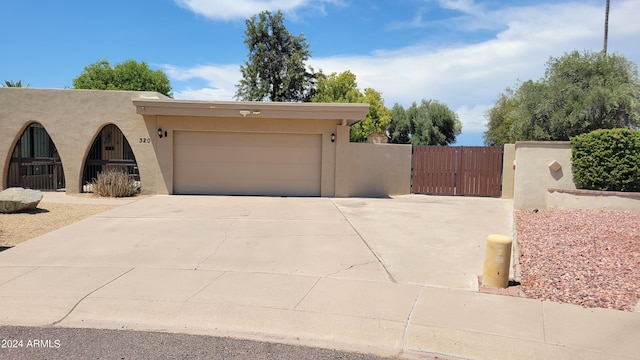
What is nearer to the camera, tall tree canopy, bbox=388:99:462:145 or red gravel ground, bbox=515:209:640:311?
red gravel ground, bbox=515:209:640:311

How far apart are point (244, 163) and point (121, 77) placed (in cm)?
2932

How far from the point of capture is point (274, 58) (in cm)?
3672

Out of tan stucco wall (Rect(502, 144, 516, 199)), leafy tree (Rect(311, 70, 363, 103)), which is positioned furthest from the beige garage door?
leafy tree (Rect(311, 70, 363, 103))

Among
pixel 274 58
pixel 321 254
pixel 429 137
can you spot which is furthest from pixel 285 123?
pixel 429 137

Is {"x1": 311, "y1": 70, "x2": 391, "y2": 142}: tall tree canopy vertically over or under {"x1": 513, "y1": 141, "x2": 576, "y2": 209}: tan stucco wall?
over

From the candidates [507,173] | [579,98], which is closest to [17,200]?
[507,173]

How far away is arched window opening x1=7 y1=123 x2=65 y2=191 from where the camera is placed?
60.4ft

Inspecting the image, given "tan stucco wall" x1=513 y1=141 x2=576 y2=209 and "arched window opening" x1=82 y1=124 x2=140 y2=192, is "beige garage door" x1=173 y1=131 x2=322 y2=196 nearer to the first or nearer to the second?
"arched window opening" x1=82 y1=124 x2=140 y2=192

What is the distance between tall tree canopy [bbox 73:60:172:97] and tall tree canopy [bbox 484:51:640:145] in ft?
103

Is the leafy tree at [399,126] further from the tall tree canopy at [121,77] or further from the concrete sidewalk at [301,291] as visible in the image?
the concrete sidewalk at [301,291]

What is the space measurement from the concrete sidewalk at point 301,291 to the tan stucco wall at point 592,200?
3.02m

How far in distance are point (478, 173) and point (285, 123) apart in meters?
8.01

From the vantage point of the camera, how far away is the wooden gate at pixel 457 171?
18578 millimetres

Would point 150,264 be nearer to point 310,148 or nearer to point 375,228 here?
point 375,228
